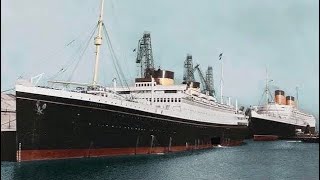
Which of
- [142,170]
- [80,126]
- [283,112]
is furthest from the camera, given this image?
[283,112]

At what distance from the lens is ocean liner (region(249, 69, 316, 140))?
112 metres

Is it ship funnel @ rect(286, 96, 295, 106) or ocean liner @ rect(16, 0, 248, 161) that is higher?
ship funnel @ rect(286, 96, 295, 106)

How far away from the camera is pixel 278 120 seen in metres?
115

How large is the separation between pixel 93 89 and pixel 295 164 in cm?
2433

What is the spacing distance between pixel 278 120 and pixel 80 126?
82560 millimetres

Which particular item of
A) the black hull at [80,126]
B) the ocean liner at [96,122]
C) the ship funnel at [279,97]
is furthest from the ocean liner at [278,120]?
the black hull at [80,126]

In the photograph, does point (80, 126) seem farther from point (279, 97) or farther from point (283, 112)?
point (279, 97)

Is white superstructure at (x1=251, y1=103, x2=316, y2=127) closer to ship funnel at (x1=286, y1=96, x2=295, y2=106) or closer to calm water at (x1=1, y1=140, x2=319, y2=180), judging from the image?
ship funnel at (x1=286, y1=96, x2=295, y2=106)

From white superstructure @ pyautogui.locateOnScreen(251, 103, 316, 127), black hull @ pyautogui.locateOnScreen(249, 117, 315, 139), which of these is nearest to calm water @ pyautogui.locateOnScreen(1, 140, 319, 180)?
black hull @ pyautogui.locateOnScreen(249, 117, 315, 139)

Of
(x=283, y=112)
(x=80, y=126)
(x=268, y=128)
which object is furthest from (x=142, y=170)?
(x=283, y=112)

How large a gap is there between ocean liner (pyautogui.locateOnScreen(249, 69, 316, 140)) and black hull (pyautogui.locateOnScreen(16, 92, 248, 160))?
62.4m

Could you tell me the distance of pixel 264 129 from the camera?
112 m

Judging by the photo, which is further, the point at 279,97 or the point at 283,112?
the point at 279,97

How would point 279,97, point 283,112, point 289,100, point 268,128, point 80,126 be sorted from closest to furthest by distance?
1. point 80,126
2. point 268,128
3. point 283,112
4. point 279,97
5. point 289,100
